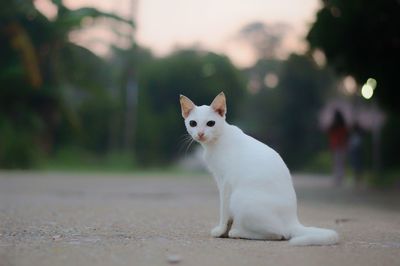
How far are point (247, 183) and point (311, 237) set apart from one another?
0.82 metres

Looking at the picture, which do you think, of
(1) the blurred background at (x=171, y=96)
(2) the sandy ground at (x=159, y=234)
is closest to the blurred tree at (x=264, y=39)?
(1) the blurred background at (x=171, y=96)

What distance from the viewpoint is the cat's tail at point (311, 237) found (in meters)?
6.77

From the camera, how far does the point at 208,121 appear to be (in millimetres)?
7391

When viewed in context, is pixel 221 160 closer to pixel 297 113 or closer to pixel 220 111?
pixel 220 111

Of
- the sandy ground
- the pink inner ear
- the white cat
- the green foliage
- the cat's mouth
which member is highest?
the green foliage

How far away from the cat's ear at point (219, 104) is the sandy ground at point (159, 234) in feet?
4.43

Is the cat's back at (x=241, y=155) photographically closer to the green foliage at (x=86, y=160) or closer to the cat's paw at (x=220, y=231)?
the cat's paw at (x=220, y=231)

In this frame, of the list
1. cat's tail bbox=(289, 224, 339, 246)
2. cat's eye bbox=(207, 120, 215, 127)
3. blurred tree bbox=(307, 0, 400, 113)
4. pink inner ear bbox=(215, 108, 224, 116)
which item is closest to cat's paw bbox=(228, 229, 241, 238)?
cat's tail bbox=(289, 224, 339, 246)

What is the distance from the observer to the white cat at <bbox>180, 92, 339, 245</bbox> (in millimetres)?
6953

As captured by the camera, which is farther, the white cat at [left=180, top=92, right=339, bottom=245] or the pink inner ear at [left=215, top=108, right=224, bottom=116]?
the pink inner ear at [left=215, top=108, right=224, bottom=116]

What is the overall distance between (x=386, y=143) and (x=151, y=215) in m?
17.7

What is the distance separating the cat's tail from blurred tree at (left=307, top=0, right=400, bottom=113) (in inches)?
413

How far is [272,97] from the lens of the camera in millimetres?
54156

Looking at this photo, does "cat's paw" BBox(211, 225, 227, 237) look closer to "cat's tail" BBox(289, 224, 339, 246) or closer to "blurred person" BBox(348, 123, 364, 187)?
"cat's tail" BBox(289, 224, 339, 246)
